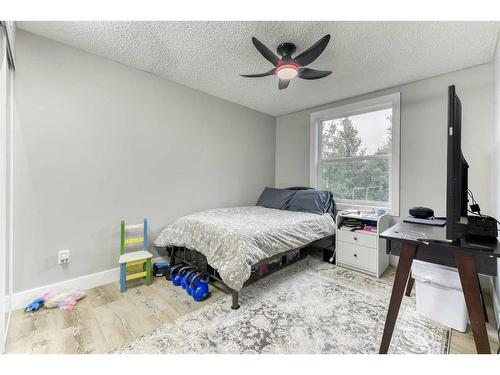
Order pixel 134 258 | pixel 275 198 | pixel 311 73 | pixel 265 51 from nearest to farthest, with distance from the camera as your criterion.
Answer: pixel 265 51 → pixel 311 73 → pixel 134 258 → pixel 275 198

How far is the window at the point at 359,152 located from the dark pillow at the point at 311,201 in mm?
431

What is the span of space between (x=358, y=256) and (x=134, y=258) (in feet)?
8.00

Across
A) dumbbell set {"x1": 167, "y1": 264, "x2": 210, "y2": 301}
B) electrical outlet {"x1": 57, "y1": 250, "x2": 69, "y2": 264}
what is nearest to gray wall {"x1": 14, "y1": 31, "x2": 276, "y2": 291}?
electrical outlet {"x1": 57, "y1": 250, "x2": 69, "y2": 264}

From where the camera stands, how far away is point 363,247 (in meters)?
2.58

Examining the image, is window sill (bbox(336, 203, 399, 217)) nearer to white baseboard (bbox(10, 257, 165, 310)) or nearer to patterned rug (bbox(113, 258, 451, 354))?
patterned rug (bbox(113, 258, 451, 354))

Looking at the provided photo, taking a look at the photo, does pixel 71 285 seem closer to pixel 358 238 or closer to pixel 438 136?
pixel 358 238

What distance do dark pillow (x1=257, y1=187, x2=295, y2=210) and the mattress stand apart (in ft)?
1.93

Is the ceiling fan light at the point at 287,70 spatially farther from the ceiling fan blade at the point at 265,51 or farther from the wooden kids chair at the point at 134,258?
the wooden kids chair at the point at 134,258

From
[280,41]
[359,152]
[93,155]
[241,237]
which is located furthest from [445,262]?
[93,155]

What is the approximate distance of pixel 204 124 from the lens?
314cm

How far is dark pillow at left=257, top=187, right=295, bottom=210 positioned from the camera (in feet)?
11.1

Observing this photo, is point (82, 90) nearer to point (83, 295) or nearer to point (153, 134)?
point (153, 134)

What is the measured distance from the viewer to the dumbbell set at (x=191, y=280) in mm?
1980

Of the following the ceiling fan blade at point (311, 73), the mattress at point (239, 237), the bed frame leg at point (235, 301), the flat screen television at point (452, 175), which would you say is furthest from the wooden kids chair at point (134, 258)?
→ the flat screen television at point (452, 175)
